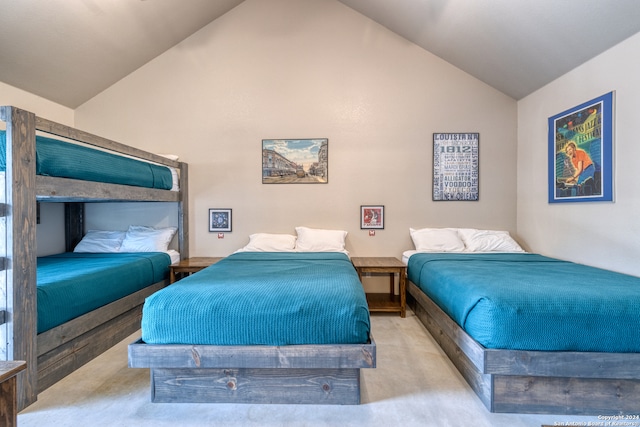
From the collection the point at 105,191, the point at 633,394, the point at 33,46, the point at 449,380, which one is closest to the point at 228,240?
the point at 105,191

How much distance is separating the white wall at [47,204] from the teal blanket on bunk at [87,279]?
352mm

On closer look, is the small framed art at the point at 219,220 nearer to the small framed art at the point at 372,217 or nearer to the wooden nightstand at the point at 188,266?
the wooden nightstand at the point at 188,266

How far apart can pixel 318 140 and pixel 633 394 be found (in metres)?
3.25

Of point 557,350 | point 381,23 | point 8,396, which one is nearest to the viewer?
point 8,396

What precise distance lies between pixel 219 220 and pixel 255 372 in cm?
240

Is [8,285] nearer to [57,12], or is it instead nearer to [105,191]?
[105,191]

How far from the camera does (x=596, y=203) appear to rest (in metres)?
2.65

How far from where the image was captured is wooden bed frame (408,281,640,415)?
5.26 ft

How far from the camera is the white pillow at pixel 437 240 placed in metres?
3.51

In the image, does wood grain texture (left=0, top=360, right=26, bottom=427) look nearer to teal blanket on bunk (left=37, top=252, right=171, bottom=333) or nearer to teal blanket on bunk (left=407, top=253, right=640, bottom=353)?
teal blanket on bunk (left=37, top=252, right=171, bottom=333)

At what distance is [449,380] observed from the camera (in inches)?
78.7

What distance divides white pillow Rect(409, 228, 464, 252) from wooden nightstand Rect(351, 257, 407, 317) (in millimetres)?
343

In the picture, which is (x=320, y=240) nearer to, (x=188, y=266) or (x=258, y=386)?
(x=188, y=266)

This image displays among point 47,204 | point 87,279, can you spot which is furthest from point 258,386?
point 47,204
